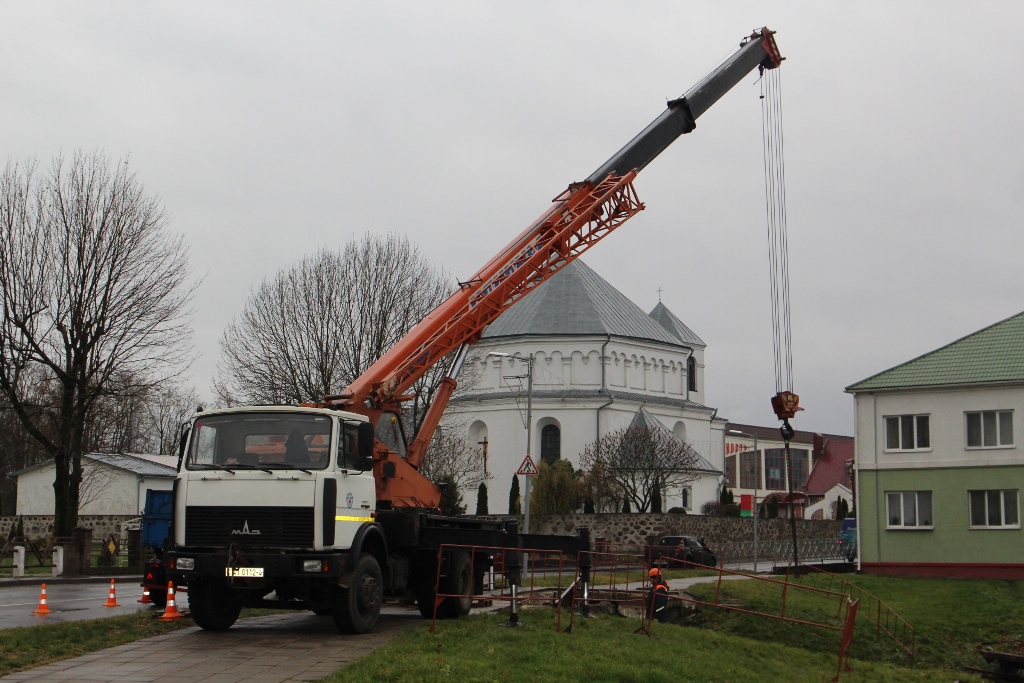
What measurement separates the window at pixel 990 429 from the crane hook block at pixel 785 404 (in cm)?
1677

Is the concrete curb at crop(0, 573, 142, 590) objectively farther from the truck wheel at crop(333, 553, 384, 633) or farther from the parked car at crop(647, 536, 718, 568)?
the parked car at crop(647, 536, 718, 568)

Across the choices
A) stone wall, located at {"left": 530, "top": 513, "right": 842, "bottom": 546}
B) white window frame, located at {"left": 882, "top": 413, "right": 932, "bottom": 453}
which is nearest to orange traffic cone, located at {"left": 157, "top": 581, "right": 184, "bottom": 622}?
white window frame, located at {"left": 882, "top": 413, "right": 932, "bottom": 453}

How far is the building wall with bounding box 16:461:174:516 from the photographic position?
5247 centimetres

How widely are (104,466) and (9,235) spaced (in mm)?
19494

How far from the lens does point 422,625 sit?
16.5 m

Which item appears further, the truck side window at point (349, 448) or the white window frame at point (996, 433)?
the white window frame at point (996, 433)

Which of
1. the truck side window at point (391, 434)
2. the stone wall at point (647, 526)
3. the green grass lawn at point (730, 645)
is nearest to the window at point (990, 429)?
the green grass lawn at point (730, 645)

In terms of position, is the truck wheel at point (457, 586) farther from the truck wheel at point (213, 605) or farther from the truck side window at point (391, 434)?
the truck wheel at point (213, 605)

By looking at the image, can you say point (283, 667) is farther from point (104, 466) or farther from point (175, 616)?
point (104, 466)

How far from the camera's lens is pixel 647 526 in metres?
56.7

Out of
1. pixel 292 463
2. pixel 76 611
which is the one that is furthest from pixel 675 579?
pixel 292 463

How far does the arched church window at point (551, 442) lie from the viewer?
68250 millimetres

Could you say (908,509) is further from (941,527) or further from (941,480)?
(941,480)

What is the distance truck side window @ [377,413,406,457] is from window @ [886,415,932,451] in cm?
2523
